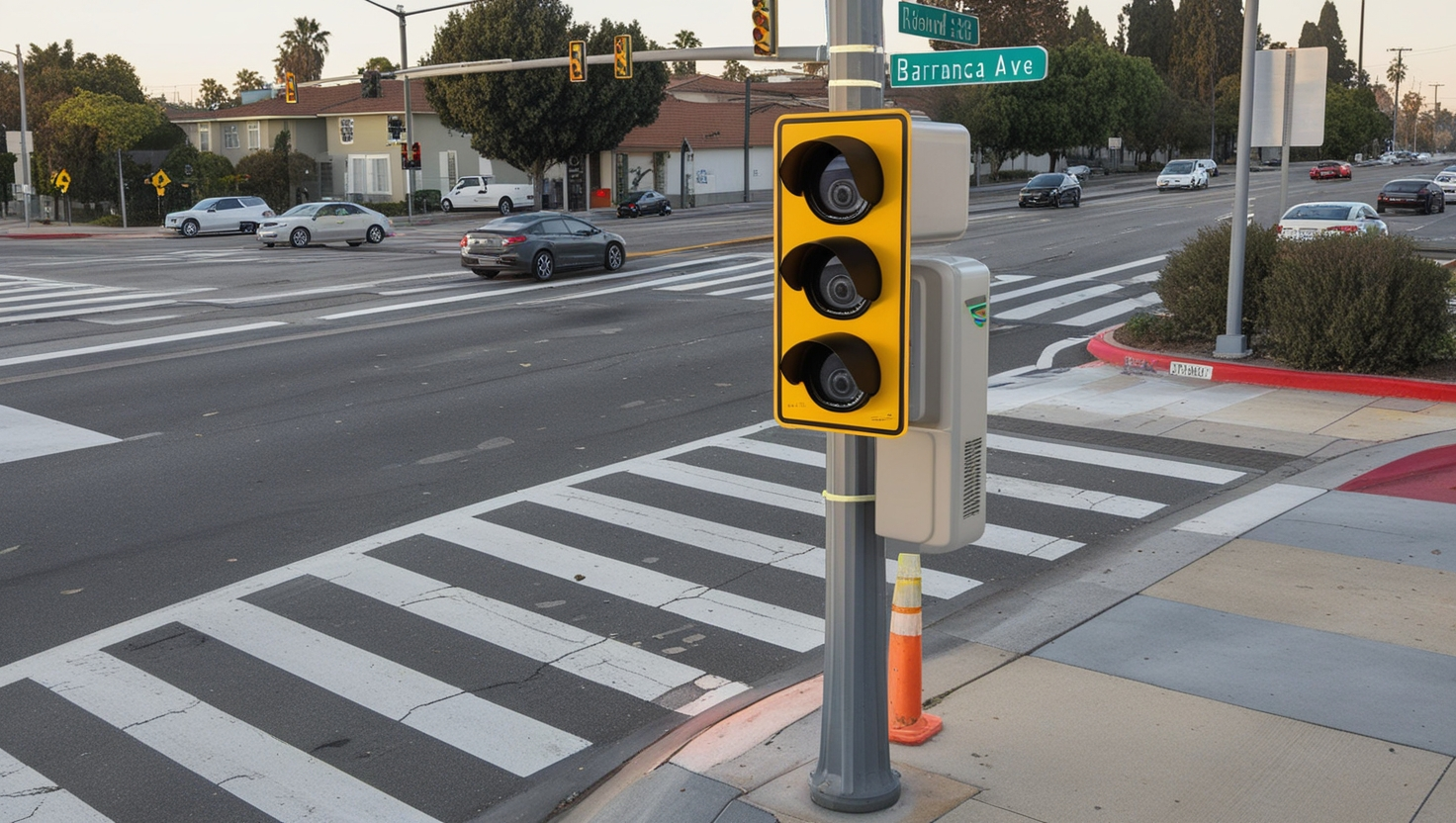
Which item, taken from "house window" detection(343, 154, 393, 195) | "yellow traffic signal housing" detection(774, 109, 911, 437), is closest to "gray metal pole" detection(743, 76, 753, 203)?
"house window" detection(343, 154, 393, 195)

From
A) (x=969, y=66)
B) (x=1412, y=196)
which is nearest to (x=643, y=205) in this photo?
(x=1412, y=196)

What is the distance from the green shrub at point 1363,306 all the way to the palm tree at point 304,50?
10808cm

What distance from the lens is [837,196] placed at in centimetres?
450

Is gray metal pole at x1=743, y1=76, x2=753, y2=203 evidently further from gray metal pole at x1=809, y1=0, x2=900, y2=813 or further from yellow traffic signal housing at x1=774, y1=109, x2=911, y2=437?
yellow traffic signal housing at x1=774, y1=109, x2=911, y2=437

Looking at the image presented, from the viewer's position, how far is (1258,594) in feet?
25.5

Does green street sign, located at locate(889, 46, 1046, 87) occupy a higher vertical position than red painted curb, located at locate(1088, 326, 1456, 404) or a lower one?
higher

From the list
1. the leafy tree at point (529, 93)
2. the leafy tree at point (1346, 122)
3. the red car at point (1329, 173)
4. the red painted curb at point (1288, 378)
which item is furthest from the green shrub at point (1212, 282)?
the leafy tree at point (1346, 122)

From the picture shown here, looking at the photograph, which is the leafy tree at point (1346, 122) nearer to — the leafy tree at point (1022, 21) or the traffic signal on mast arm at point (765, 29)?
the leafy tree at point (1022, 21)

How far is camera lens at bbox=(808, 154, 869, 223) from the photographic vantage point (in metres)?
4.45

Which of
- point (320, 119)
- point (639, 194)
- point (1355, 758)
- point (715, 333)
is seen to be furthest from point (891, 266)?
point (320, 119)

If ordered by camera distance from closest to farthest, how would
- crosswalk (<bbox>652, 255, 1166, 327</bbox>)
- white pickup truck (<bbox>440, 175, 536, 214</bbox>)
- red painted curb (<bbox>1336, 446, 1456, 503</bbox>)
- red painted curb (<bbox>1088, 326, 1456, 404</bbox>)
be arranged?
red painted curb (<bbox>1336, 446, 1456, 503</bbox>) < red painted curb (<bbox>1088, 326, 1456, 404</bbox>) < crosswalk (<bbox>652, 255, 1166, 327</bbox>) < white pickup truck (<bbox>440, 175, 536, 214</bbox>)

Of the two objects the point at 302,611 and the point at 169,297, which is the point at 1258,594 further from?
the point at 169,297

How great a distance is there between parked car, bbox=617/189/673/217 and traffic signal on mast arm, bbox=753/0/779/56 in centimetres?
2999

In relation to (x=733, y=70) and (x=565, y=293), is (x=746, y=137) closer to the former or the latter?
(x=565, y=293)
